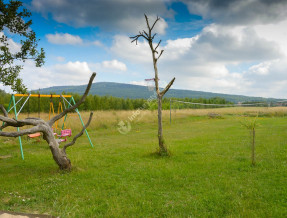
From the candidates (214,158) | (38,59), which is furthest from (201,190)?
(38,59)

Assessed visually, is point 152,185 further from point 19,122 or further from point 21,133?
point 19,122

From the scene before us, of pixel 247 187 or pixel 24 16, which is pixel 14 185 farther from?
pixel 24 16

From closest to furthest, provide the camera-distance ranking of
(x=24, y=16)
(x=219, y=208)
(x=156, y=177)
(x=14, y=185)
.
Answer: (x=219, y=208) → (x=14, y=185) → (x=156, y=177) → (x=24, y=16)

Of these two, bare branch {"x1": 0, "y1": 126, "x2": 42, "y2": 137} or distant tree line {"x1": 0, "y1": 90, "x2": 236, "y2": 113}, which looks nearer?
bare branch {"x1": 0, "y1": 126, "x2": 42, "y2": 137}

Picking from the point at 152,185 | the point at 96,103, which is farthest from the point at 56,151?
the point at 96,103

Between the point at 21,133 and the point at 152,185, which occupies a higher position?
the point at 21,133

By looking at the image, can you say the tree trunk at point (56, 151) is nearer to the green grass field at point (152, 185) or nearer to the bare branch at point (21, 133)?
the green grass field at point (152, 185)

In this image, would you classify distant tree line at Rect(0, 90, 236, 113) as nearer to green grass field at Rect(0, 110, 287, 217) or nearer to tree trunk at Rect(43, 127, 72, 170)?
green grass field at Rect(0, 110, 287, 217)

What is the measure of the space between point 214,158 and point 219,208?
11.6 feet

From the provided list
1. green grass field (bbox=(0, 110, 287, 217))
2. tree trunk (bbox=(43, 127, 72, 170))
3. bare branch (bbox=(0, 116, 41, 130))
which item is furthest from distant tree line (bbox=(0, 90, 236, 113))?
bare branch (bbox=(0, 116, 41, 130))

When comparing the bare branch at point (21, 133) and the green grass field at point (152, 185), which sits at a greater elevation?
the bare branch at point (21, 133)

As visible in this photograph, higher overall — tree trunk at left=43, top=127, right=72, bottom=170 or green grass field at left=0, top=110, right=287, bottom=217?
tree trunk at left=43, top=127, right=72, bottom=170

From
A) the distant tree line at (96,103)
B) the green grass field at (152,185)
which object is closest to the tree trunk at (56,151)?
the green grass field at (152,185)

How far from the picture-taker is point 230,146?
29.8 feet
